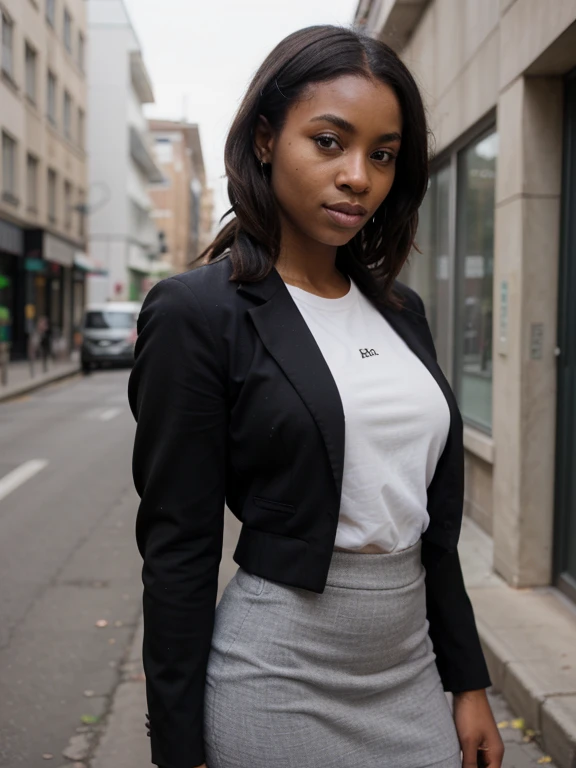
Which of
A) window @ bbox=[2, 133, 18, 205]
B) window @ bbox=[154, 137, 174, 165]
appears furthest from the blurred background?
window @ bbox=[154, 137, 174, 165]

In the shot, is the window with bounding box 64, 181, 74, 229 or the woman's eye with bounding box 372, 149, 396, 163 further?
the window with bounding box 64, 181, 74, 229

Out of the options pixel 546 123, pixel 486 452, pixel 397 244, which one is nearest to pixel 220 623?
pixel 397 244

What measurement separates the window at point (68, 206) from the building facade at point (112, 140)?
32.8ft

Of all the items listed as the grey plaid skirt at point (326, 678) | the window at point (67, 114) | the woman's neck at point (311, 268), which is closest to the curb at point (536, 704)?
the grey plaid skirt at point (326, 678)

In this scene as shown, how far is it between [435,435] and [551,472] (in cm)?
366

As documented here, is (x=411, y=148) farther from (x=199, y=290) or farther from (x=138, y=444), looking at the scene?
(x=138, y=444)

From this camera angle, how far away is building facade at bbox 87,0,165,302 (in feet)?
Answer: 160

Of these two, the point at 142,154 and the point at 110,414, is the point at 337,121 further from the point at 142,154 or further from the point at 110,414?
the point at 142,154

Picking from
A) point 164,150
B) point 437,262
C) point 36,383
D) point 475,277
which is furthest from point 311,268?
point 164,150

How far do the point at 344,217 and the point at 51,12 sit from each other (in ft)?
112

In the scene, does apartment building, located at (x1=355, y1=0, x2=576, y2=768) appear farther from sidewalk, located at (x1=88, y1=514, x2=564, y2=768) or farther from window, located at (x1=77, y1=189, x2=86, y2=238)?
window, located at (x1=77, y1=189, x2=86, y2=238)

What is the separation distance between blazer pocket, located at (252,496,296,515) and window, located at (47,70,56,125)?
33.7 meters

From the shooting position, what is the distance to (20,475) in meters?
9.93

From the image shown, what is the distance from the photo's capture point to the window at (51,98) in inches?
1300
